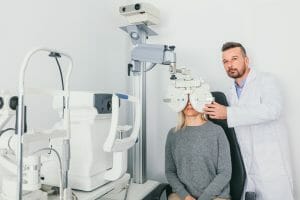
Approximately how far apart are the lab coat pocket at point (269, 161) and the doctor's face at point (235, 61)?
1.61 feet

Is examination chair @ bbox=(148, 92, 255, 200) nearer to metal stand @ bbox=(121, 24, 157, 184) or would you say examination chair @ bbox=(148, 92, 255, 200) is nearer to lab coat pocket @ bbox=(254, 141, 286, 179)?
lab coat pocket @ bbox=(254, 141, 286, 179)

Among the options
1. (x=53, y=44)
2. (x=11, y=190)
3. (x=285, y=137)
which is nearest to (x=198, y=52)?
(x=285, y=137)

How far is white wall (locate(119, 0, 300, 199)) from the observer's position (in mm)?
1854

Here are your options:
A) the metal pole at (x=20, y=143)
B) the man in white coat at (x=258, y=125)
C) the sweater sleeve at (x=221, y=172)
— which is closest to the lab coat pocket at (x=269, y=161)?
the man in white coat at (x=258, y=125)

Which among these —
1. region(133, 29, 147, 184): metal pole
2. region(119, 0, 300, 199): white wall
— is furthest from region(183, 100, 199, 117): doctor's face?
region(119, 0, 300, 199): white wall

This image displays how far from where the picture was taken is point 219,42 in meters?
2.06

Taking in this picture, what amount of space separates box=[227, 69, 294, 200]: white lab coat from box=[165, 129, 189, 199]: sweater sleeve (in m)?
0.40

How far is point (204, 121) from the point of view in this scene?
1634mm

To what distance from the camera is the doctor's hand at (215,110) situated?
1.55 meters

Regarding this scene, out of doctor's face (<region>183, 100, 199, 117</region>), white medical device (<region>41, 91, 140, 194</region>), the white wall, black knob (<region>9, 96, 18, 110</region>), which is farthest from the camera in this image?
the white wall

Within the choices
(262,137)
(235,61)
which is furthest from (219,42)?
(262,137)

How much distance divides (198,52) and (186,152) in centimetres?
90

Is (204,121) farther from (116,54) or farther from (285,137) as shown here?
(116,54)

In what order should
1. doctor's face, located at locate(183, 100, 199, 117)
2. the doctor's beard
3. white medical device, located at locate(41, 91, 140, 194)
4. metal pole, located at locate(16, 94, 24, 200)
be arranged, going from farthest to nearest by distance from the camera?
the doctor's beard
doctor's face, located at locate(183, 100, 199, 117)
white medical device, located at locate(41, 91, 140, 194)
metal pole, located at locate(16, 94, 24, 200)
